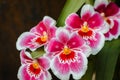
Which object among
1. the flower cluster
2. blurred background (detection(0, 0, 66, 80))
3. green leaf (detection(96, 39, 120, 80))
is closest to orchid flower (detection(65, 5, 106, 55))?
the flower cluster

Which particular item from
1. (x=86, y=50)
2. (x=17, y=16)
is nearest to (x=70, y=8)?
(x=86, y=50)

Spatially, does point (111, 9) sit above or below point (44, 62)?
above

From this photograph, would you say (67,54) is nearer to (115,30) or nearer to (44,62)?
(44,62)

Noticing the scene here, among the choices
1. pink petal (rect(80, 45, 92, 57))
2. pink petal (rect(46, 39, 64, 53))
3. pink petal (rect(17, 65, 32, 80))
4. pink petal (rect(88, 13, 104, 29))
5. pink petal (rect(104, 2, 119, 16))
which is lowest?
pink petal (rect(17, 65, 32, 80))

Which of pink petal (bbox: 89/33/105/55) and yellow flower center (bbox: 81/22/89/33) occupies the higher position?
yellow flower center (bbox: 81/22/89/33)

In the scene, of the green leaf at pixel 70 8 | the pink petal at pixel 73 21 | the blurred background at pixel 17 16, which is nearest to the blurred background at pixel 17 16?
the blurred background at pixel 17 16

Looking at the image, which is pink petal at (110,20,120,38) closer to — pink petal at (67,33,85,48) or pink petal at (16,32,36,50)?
pink petal at (67,33,85,48)
